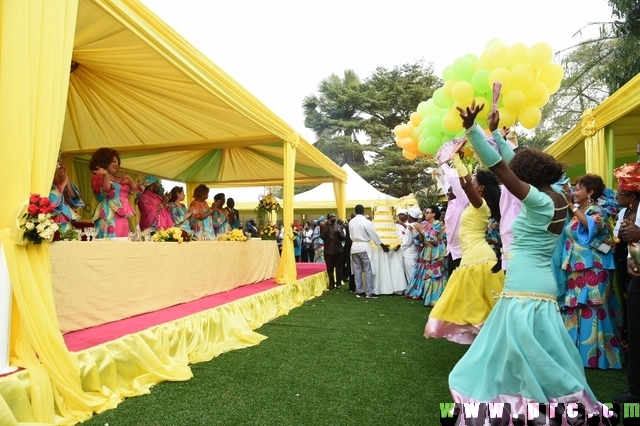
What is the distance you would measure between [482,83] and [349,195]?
1118cm

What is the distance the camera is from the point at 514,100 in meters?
4.06

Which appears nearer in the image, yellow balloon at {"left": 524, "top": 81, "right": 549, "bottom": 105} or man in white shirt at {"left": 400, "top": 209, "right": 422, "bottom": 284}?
yellow balloon at {"left": 524, "top": 81, "right": 549, "bottom": 105}

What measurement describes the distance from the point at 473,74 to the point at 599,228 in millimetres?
1750

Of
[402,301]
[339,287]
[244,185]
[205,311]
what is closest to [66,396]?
[205,311]

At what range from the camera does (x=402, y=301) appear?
306 inches

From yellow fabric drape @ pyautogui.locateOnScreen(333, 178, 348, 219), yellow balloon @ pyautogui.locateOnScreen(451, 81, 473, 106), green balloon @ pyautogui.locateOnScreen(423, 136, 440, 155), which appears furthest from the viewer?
yellow fabric drape @ pyautogui.locateOnScreen(333, 178, 348, 219)

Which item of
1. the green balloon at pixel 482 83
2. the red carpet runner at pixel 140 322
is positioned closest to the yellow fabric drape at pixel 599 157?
the green balloon at pixel 482 83

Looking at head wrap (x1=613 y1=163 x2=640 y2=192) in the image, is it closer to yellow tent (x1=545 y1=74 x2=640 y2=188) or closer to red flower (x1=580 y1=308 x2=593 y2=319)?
yellow tent (x1=545 y1=74 x2=640 y2=188)

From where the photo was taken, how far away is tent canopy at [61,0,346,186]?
3713 mm

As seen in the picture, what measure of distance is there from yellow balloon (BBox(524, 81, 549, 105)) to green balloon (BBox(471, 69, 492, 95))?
40cm

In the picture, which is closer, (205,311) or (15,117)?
(15,117)

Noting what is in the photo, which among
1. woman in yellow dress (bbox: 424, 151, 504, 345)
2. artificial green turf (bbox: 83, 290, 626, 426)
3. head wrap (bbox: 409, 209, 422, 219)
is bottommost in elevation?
artificial green turf (bbox: 83, 290, 626, 426)

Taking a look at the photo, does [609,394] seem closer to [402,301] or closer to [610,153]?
[610,153]

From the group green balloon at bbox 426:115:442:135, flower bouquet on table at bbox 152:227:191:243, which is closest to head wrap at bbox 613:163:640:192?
green balloon at bbox 426:115:442:135
